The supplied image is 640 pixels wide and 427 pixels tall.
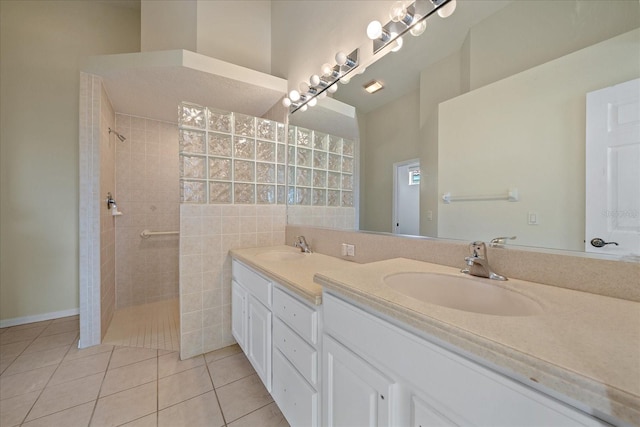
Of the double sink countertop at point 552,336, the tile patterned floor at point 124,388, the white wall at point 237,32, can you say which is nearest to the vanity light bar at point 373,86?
the double sink countertop at point 552,336

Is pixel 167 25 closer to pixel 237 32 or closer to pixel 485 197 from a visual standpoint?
pixel 237 32

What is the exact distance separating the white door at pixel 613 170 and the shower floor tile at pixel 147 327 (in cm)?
256

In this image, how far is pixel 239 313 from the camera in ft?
5.67

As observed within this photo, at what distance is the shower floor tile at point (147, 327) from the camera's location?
202cm

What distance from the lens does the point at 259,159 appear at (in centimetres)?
208

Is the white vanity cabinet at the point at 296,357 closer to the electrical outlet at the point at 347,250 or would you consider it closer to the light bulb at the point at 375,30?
the electrical outlet at the point at 347,250

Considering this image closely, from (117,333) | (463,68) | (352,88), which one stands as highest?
(352,88)

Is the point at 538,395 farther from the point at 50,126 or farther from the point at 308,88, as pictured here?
the point at 50,126

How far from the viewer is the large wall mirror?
76cm

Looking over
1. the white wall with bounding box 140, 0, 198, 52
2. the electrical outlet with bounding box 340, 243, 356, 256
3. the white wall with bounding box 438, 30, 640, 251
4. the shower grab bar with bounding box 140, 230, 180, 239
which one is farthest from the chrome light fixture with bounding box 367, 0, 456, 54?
the shower grab bar with bounding box 140, 230, 180, 239

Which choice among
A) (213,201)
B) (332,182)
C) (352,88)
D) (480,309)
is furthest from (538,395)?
(213,201)

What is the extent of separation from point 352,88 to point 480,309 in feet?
4.76

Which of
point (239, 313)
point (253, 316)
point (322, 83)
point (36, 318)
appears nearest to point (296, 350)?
point (253, 316)

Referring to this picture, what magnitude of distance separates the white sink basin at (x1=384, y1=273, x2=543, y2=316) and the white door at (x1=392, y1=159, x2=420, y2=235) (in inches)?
12.5
